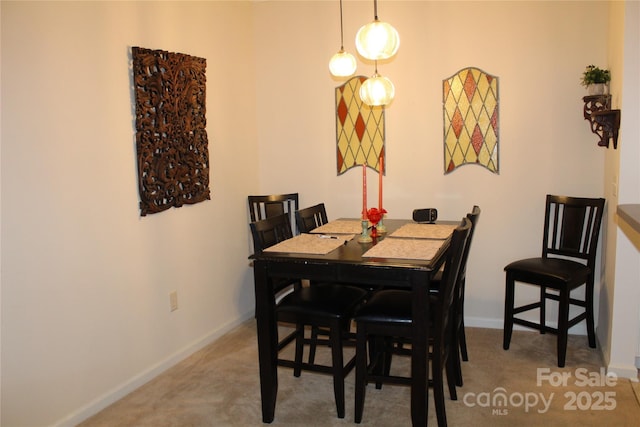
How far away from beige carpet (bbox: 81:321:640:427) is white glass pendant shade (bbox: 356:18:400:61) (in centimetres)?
182

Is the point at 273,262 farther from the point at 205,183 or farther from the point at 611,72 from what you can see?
the point at 611,72

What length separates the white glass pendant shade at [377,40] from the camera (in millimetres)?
2547

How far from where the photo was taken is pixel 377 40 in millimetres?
2561

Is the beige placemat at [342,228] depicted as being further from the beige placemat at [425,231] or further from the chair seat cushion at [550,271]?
the chair seat cushion at [550,271]

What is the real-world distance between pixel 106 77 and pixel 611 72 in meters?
2.98

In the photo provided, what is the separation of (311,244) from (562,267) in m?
1.67

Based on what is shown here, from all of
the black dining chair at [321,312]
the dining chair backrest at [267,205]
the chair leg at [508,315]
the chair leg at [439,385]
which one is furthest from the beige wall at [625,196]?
the dining chair backrest at [267,205]

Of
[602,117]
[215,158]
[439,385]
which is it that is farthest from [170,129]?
[602,117]

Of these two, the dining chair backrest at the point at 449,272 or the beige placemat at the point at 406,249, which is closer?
the dining chair backrest at the point at 449,272

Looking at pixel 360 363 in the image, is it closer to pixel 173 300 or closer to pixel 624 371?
pixel 173 300

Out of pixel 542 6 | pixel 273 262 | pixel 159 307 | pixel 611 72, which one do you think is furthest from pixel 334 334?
pixel 542 6

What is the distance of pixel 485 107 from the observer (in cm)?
383

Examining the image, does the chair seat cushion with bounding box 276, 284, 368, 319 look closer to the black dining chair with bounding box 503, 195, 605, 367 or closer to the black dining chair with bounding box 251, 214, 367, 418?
the black dining chair with bounding box 251, 214, 367, 418

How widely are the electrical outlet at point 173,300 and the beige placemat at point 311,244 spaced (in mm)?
981
